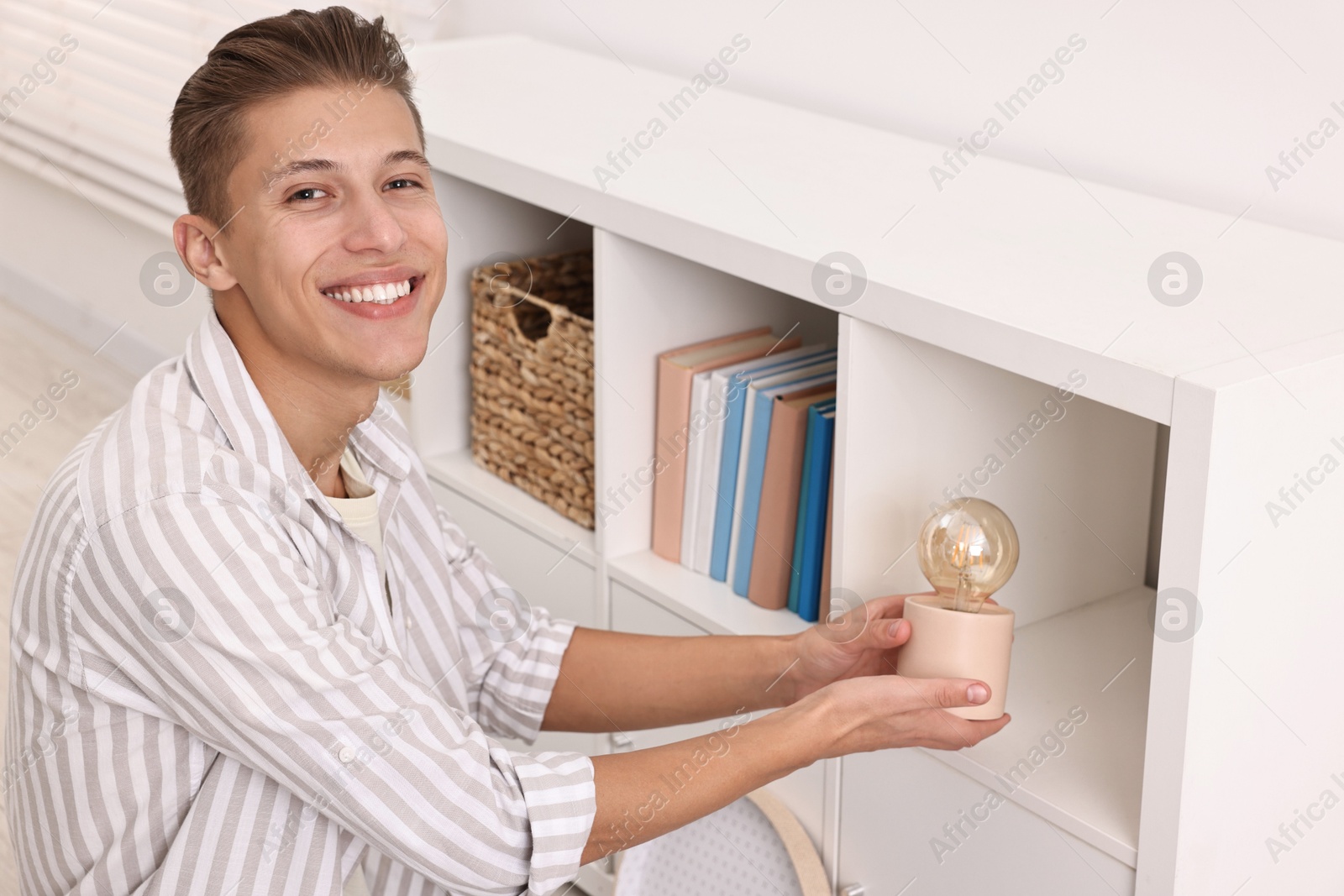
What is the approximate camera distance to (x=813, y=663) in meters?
1.28

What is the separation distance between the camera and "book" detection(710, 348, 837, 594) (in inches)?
58.6

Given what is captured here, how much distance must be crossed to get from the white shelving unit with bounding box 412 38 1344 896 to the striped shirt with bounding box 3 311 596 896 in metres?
0.41

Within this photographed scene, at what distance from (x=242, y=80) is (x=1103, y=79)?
2.90 feet

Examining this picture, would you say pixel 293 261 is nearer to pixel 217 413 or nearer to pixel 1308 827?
pixel 217 413

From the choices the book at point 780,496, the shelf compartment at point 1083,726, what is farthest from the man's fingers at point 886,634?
the book at point 780,496

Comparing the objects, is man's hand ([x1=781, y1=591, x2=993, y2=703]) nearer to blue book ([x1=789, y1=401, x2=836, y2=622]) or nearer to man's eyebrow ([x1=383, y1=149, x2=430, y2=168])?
blue book ([x1=789, y1=401, x2=836, y2=622])

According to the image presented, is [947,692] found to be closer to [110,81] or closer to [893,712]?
[893,712]

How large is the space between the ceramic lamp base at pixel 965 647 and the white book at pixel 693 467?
0.45 metres

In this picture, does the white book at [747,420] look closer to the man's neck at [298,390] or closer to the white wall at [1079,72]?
the white wall at [1079,72]

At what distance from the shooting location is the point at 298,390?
1190mm

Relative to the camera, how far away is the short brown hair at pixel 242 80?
1.11 metres

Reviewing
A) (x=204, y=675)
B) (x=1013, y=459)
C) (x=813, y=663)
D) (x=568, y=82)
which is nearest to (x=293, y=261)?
(x=204, y=675)

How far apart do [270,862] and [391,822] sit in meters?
0.16
